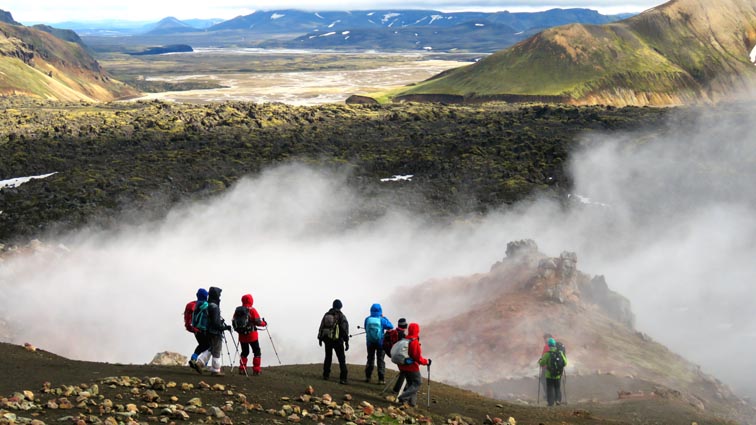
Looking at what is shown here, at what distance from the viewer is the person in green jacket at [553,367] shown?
21797 millimetres

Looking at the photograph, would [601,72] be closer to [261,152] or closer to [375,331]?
[261,152]

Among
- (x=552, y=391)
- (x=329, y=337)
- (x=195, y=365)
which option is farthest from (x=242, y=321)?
(x=552, y=391)

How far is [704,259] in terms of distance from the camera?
55.4 m

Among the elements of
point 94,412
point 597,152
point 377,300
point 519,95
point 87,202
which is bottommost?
point 94,412

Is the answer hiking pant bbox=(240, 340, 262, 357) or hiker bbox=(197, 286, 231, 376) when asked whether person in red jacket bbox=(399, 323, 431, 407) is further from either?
hiker bbox=(197, 286, 231, 376)

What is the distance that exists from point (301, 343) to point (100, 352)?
9.51 m

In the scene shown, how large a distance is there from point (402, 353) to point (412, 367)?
42 cm

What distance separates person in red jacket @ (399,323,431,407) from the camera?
17281 mm

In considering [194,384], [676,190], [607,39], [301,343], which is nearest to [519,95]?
[607,39]

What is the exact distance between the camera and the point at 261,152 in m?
80.2

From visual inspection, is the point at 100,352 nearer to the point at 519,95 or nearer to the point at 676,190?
the point at 676,190

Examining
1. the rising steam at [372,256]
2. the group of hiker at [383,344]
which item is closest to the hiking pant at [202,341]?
the group of hiker at [383,344]

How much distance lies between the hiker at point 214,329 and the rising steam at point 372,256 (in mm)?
14810

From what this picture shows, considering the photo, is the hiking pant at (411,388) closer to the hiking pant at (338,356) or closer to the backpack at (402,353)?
the backpack at (402,353)
